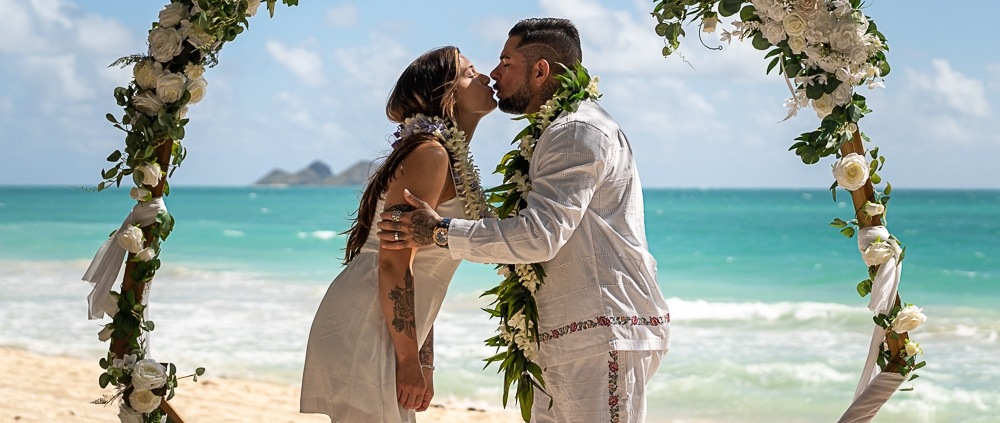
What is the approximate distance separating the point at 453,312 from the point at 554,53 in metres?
10.6

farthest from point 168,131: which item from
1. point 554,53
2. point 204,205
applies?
point 204,205

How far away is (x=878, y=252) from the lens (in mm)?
3799

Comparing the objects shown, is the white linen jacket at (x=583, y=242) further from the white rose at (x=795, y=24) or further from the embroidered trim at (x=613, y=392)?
the white rose at (x=795, y=24)

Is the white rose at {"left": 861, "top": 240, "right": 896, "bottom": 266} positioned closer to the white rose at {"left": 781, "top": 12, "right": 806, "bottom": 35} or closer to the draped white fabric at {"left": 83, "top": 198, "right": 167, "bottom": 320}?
the white rose at {"left": 781, "top": 12, "right": 806, "bottom": 35}

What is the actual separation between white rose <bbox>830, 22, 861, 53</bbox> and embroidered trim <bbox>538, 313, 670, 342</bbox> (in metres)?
1.12

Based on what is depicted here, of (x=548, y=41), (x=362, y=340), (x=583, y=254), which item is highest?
(x=548, y=41)

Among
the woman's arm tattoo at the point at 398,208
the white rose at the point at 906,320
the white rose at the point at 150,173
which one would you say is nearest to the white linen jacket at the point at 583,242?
the woman's arm tattoo at the point at 398,208

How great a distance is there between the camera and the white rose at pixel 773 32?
148 inches

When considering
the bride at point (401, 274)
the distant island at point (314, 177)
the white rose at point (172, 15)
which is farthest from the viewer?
the distant island at point (314, 177)

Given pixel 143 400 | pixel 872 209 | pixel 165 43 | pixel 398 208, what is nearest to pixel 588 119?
pixel 398 208

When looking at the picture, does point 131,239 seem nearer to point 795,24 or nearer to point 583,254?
point 583,254

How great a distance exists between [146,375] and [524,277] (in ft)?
5.17

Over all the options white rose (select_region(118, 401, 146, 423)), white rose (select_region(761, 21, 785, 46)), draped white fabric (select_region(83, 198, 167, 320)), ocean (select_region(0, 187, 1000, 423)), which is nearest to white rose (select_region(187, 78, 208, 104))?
draped white fabric (select_region(83, 198, 167, 320))

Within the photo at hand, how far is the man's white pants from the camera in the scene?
356cm
